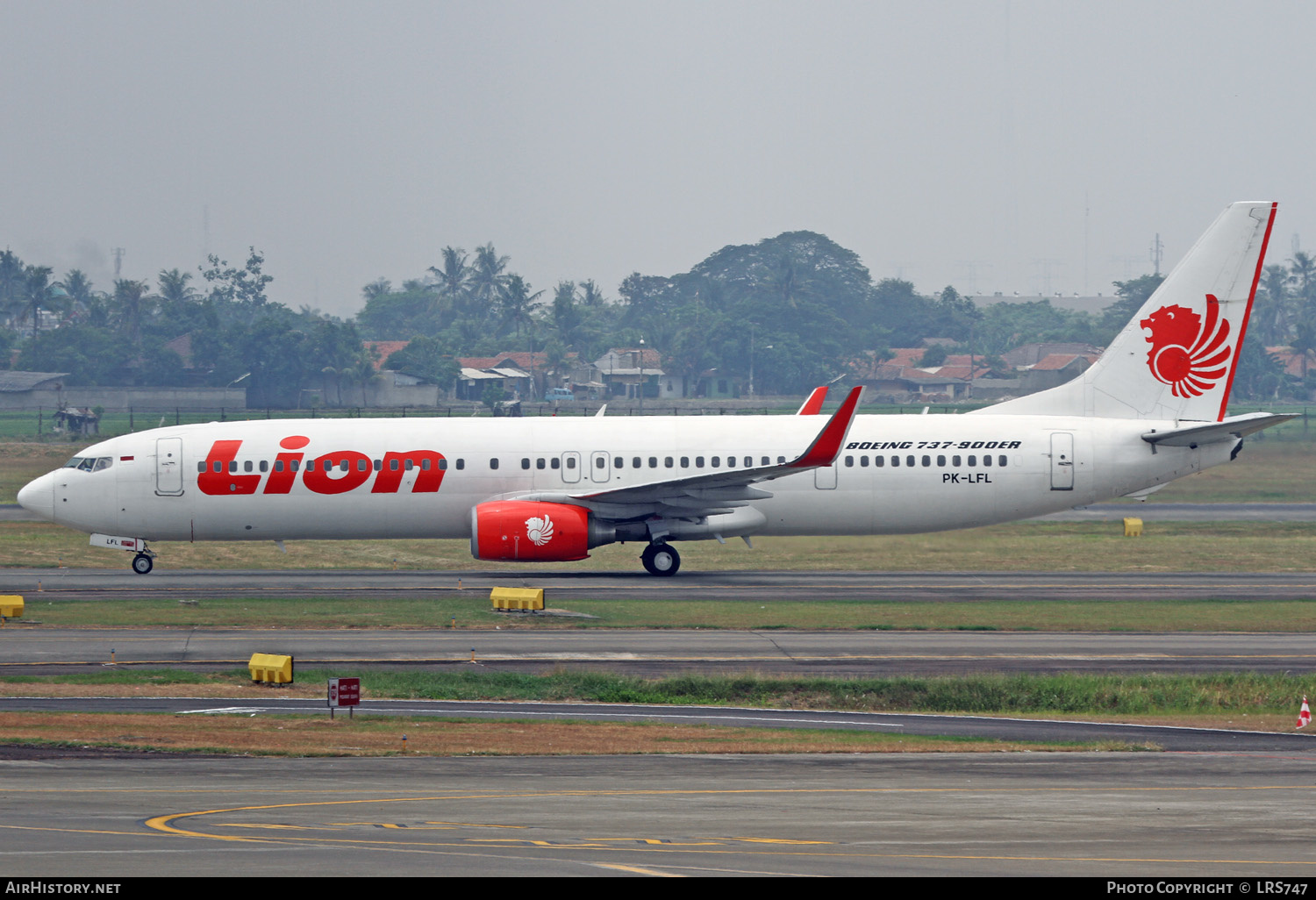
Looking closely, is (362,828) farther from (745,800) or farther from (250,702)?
(250,702)

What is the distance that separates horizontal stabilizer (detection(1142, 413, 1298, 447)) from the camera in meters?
41.4

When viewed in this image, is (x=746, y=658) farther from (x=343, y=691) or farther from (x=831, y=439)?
(x=831, y=439)

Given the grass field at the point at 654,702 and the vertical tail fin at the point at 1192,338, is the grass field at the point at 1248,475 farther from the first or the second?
the grass field at the point at 654,702

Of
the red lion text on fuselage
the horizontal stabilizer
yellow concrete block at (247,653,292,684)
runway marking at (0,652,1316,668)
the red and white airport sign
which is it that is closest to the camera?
the red and white airport sign

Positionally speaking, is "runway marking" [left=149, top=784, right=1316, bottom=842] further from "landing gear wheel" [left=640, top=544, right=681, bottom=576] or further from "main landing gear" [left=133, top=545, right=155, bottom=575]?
"main landing gear" [left=133, top=545, right=155, bottom=575]

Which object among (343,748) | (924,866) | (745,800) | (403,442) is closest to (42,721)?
(343,748)

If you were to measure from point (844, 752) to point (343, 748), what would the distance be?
7685 millimetres

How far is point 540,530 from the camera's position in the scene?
41.3 m

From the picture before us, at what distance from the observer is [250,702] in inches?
1034

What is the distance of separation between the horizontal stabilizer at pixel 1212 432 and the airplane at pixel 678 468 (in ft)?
0.23

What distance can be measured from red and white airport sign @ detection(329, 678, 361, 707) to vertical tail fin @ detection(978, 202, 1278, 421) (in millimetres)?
26374

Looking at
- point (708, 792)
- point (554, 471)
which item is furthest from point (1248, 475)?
point (708, 792)

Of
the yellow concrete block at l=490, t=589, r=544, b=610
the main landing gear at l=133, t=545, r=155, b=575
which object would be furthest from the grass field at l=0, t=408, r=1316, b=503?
the yellow concrete block at l=490, t=589, r=544, b=610

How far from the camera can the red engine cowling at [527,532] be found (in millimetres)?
41219
